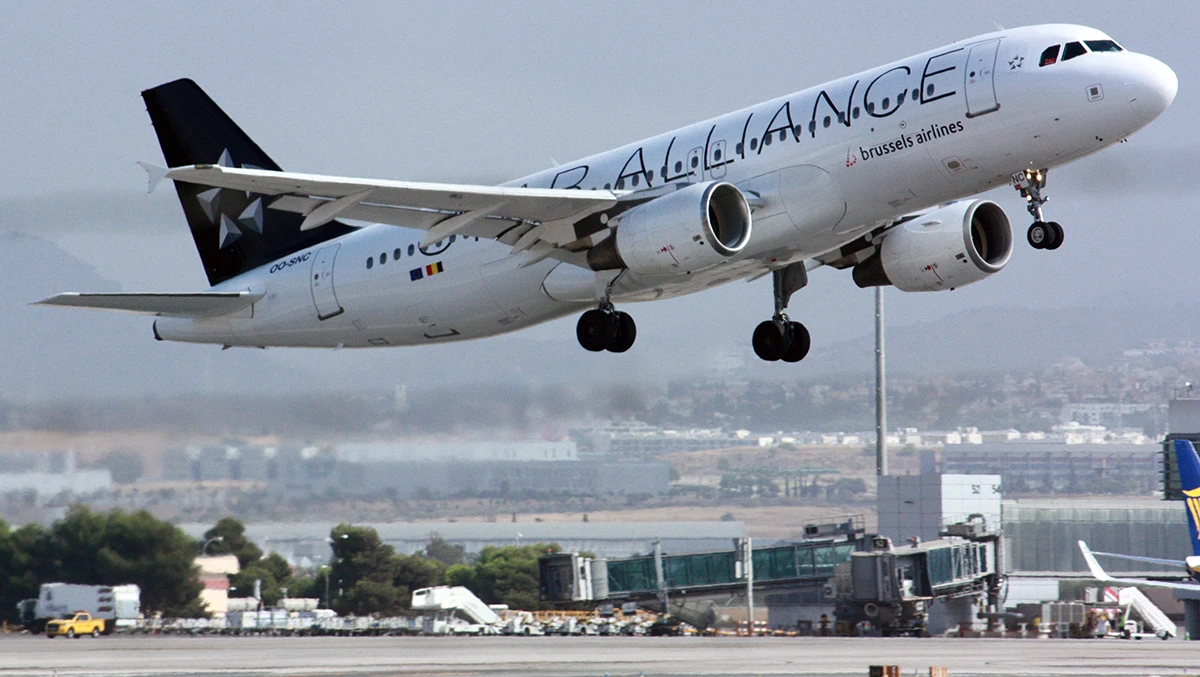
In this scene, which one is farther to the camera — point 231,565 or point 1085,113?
point 231,565

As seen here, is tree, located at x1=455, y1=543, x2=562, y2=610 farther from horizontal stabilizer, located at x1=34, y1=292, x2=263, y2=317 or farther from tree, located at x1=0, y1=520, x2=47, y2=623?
horizontal stabilizer, located at x1=34, y1=292, x2=263, y2=317

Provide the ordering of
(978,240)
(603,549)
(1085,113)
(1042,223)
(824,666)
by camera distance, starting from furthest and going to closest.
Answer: (603,549), (824,666), (978,240), (1042,223), (1085,113)

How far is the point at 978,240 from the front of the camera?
29766 mm

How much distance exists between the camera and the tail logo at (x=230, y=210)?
3581 centimetres

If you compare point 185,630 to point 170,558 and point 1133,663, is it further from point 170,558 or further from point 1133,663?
point 1133,663

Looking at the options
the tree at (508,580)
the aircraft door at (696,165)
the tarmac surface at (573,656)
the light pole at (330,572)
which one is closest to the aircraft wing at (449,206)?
the aircraft door at (696,165)

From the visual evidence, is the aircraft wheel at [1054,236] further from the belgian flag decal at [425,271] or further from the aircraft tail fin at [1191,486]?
the aircraft tail fin at [1191,486]

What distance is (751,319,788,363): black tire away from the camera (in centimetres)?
3142

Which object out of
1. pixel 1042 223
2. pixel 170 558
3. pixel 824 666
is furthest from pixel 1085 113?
pixel 170 558

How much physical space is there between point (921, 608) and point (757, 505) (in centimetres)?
4714

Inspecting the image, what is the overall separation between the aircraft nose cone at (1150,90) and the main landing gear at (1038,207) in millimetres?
2155

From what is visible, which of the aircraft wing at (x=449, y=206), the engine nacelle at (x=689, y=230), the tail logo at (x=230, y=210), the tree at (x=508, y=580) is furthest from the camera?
the tree at (x=508, y=580)

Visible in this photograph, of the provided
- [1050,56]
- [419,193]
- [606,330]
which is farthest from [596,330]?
[1050,56]

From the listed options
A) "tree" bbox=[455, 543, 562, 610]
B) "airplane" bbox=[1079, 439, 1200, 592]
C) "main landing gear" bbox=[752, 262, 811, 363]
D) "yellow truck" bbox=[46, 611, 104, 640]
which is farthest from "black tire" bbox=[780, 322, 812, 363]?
"tree" bbox=[455, 543, 562, 610]
